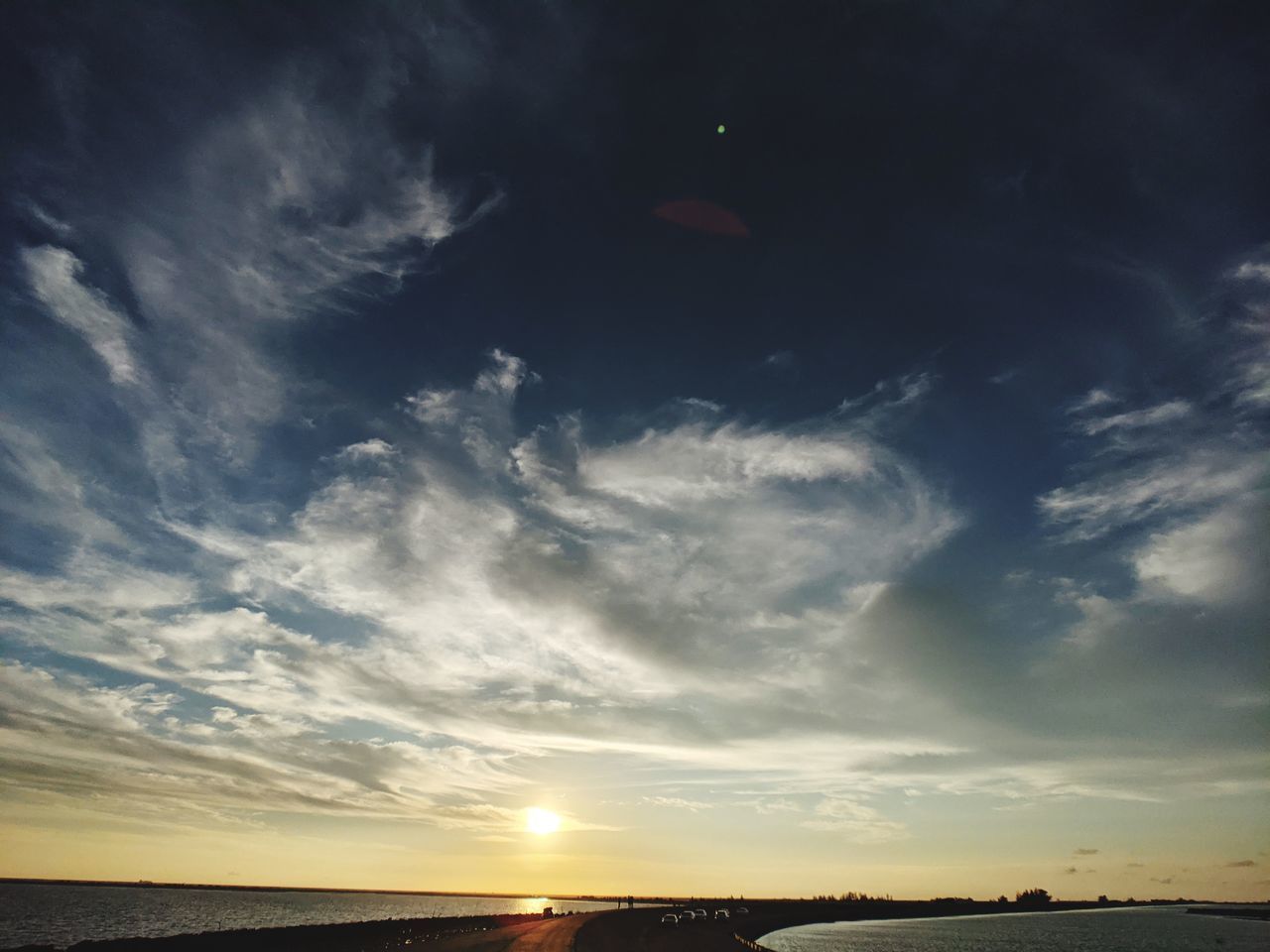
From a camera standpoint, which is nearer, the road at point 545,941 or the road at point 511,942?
the road at point 545,941

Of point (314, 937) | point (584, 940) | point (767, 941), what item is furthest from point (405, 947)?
point (767, 941)

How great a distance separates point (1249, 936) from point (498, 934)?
183m

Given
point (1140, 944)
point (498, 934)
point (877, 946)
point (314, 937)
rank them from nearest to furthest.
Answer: point (314, 937)
point (498, 934)
point (877, 946)
point (1140, 944)

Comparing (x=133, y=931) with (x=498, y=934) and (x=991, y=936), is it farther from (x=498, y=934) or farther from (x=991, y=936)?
(x=991, y=936)

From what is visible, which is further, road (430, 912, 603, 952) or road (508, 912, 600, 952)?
road (430, 912, 603, 952)

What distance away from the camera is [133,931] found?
116 m

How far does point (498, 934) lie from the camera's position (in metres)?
75.6

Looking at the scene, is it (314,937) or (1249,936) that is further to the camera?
(1249,936)

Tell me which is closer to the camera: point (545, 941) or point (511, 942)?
point (511, 942)

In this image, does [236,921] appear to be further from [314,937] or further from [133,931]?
[314,937]

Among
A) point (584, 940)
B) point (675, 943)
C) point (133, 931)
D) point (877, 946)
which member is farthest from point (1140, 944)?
point (133, 931)

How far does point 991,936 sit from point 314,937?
14076 centimetres

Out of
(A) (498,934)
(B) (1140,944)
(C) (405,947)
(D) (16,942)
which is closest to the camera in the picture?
(C) (405,947)

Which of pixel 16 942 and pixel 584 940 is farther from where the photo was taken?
pixel 16 942
